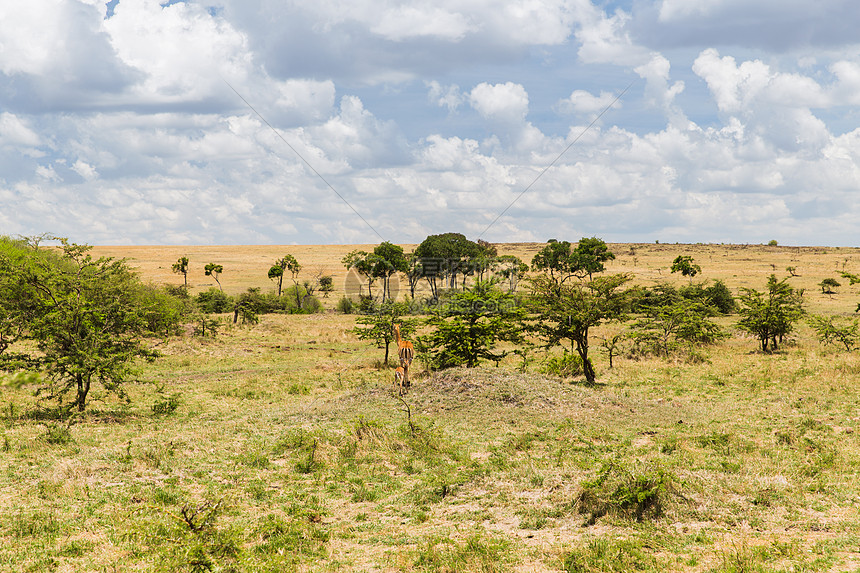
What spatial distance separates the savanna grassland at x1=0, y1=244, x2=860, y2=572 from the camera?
8.69 metres

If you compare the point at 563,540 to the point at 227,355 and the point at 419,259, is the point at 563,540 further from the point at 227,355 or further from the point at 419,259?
the point at 419,259

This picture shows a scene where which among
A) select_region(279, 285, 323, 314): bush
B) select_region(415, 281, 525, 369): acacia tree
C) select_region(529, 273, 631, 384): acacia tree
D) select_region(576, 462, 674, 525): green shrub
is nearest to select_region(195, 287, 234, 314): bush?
select_region(279, 285, 323, 314): bush

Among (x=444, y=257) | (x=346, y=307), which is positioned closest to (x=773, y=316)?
(x=444, y=257)

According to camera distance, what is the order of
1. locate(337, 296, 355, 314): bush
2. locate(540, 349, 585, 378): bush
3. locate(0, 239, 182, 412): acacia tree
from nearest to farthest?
locate(0, 239, 182, 412): acacia tree, locate(540, 349, 585, 378): bush, locate(337, 296, 355, 314): bush

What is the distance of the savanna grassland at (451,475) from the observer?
8.69 metres

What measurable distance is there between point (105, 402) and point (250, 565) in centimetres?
1650

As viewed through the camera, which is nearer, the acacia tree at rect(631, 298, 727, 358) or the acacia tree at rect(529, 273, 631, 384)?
the acacia tree at rect(529, 273, 631, 384)

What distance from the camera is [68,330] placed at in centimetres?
1962

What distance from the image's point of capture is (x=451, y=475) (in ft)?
41.5

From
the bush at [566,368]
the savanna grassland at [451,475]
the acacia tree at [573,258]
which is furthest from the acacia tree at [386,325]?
the acacia tree at [573,258]

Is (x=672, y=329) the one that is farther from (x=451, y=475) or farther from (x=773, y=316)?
(x=451, y=475)

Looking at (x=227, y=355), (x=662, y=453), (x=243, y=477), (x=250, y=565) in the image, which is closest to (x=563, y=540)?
(x=250, y=565)

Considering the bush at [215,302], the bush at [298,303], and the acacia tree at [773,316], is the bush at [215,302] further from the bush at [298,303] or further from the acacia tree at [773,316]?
the acacia tree at [773,316]

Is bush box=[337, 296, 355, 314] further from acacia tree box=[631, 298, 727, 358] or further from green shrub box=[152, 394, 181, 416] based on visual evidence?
green shrub box=[152, 394, 181, 416]
